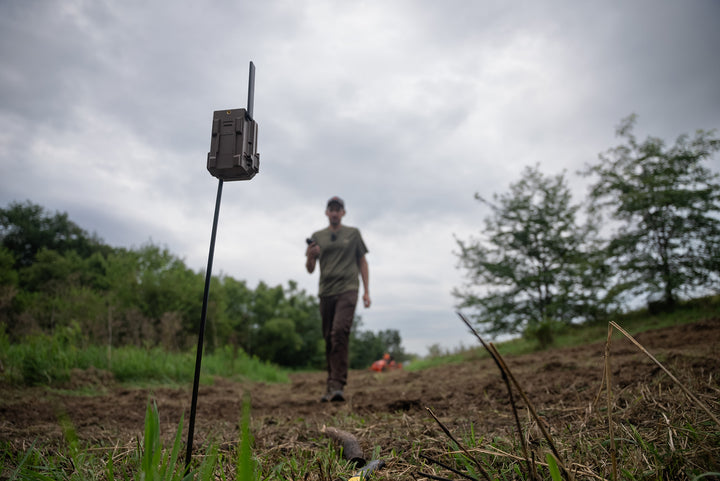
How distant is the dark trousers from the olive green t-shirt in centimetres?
11

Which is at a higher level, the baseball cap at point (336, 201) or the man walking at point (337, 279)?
the baseball cap at point (336, 201)

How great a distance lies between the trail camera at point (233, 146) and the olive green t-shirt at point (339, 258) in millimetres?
3411

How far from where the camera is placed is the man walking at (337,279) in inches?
182

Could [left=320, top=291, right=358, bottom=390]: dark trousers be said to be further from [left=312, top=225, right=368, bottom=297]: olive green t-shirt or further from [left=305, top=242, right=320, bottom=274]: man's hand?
[left=305, top=242, right=320, bottom=274]: man's hand

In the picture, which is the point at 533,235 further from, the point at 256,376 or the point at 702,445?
the point at 702,445

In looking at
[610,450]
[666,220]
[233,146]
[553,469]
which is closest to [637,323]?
→ [666,220]

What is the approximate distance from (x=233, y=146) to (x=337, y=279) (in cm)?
353

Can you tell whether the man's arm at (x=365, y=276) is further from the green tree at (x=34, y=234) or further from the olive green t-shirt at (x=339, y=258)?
the green tree at (x=34, y=234)

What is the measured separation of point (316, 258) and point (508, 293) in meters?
11.4

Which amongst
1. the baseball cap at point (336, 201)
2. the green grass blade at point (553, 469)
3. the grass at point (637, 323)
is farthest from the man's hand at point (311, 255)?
the grass at point (637, 323)

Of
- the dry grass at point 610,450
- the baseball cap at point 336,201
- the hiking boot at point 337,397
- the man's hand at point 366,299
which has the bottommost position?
the hiking boot at point 337,397

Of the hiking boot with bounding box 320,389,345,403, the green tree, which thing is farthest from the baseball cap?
the green tree

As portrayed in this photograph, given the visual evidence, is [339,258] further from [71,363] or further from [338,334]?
[71,363]

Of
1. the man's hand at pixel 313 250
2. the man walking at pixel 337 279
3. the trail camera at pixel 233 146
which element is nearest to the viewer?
the trail camera at pixel 233 146
